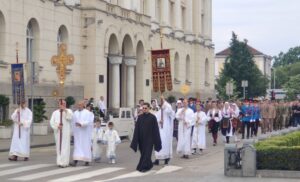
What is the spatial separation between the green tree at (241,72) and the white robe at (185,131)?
62.8 meters

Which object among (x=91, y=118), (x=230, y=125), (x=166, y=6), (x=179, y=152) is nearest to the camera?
(x=91, y=118)

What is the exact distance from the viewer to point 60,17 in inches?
1548

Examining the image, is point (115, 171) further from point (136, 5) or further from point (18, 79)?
point (136, 5)

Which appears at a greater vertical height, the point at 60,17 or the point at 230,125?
the point at 60,17

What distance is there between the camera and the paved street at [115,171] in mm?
17859

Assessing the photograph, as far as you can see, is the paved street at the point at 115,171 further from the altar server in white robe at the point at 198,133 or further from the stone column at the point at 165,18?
the stone column at the point at 165,18

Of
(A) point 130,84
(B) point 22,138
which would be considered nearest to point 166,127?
(B) point 22,138

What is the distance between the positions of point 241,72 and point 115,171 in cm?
6958

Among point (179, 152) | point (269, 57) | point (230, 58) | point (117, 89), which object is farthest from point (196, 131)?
point (269, 57)

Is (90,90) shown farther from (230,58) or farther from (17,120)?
(230,58)

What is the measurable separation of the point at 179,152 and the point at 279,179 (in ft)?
24.7

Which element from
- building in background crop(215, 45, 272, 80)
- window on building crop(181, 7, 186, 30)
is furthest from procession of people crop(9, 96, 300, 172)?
building in background crop(215, 45, 272, 80)

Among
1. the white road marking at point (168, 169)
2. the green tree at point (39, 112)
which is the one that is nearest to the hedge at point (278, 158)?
the white road marking at point (168, 169)

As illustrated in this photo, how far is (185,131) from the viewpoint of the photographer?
79.5 ft
